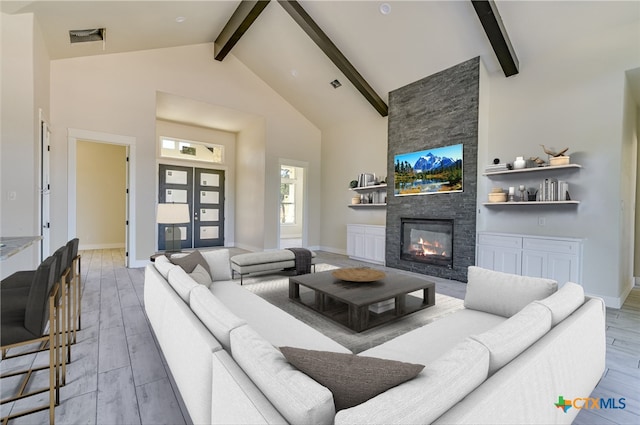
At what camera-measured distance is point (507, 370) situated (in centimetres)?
102

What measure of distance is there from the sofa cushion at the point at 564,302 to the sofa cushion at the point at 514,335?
0.31 feet

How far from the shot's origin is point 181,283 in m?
1.85

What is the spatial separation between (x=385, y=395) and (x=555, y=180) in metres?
4.57

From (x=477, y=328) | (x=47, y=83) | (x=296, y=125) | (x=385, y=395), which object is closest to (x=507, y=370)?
A: (x=385, y=395)

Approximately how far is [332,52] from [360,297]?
4.75 meters

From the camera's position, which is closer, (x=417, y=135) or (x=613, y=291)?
(x=613, y=291)

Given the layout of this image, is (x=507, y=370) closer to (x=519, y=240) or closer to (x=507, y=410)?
(x=507, y=410)

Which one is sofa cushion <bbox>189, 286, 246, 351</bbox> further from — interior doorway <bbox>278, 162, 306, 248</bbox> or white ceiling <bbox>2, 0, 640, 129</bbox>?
interior doorway <bbox>278, 162, 306, 248</bbox>

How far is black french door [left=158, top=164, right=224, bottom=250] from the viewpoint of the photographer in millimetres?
7613

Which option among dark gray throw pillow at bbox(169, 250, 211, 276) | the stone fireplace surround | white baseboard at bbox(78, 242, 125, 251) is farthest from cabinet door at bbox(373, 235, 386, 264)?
white baseboard at bbox(78, 242, 125, 251)

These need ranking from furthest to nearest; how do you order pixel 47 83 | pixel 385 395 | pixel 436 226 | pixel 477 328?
pixel 436 226
pixel 47 83
pixel 477 328
pixel 385 395

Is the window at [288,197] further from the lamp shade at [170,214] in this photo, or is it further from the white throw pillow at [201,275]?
the white throw pillow at [201,275]

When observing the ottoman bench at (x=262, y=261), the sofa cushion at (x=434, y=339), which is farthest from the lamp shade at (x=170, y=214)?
the sofa cushion at (x=434, y=339)

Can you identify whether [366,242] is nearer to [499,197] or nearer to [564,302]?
[499,197]
